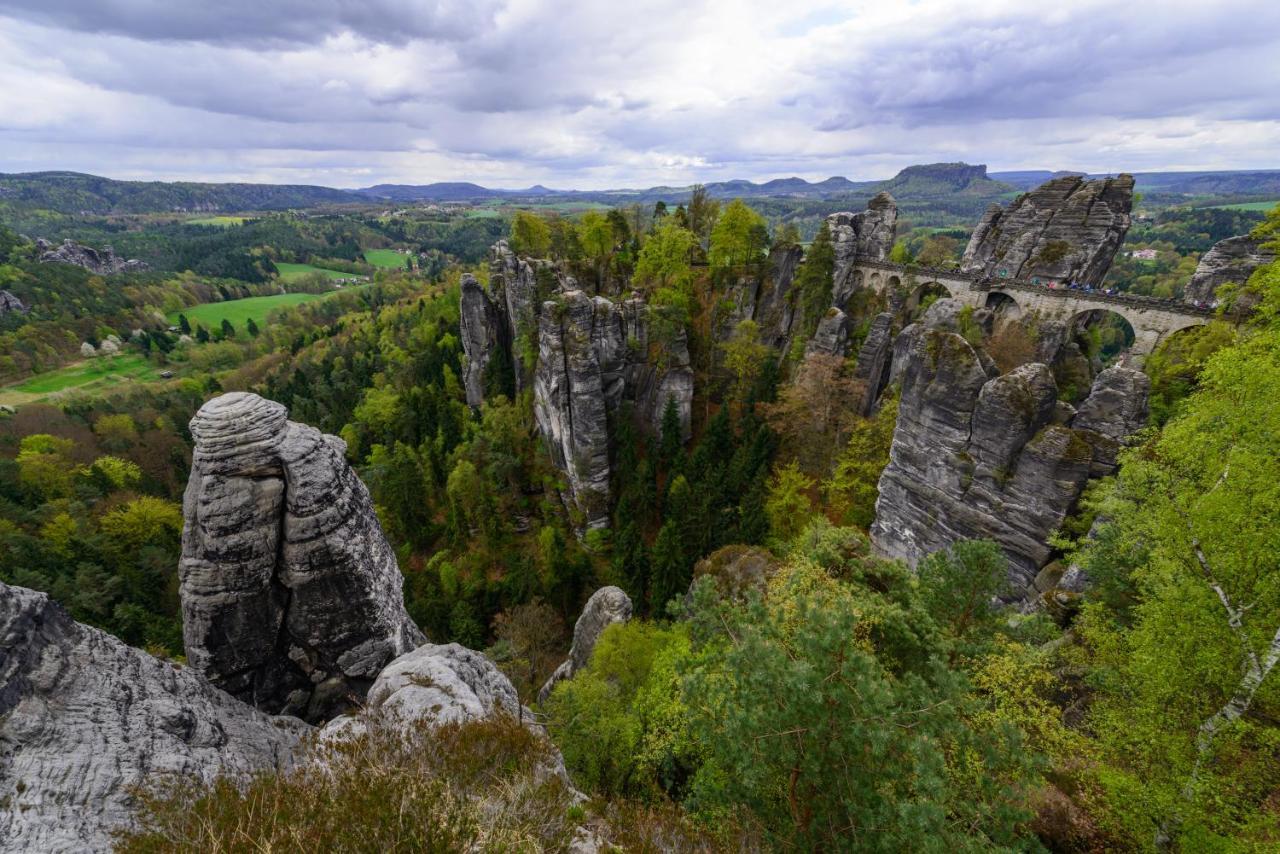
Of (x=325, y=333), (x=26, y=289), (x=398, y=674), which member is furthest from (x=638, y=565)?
(x=26, y=289)

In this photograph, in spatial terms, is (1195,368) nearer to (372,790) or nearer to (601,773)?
(601,773)

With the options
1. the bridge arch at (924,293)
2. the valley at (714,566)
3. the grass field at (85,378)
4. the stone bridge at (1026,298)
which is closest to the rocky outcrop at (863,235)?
the valley at (714,566)

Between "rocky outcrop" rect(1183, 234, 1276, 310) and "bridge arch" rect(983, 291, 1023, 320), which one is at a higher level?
"rocky outcrop" rect(1183, 234, 1276, 310)

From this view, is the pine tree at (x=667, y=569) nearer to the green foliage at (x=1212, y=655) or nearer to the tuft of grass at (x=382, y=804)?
the green foliage at (x=1212, y=655)

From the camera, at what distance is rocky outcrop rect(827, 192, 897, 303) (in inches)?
1799

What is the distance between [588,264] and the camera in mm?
52875

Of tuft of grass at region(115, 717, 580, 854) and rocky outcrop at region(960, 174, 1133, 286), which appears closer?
tuft of grass at region(115, 717, 580, 854)

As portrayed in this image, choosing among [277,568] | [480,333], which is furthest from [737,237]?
[277,568]

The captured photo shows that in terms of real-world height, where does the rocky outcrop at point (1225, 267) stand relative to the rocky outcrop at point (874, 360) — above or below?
above

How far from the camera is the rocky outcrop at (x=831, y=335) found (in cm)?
4128

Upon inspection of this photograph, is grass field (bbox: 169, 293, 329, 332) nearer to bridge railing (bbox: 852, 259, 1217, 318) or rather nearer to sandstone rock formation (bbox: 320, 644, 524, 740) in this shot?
bridge railing (bbox: 852, 259, 1217, 318)

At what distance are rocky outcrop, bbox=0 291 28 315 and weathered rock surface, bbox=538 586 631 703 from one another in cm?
18729

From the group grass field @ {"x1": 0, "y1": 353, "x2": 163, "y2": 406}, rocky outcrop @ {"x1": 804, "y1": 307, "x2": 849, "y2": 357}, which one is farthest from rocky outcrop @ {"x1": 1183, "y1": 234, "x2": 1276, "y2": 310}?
grass field @ {"x1": 0, "y1": 353, "x2": 163, "y2": 406}

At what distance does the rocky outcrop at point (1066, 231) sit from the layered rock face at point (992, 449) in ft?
67.3
